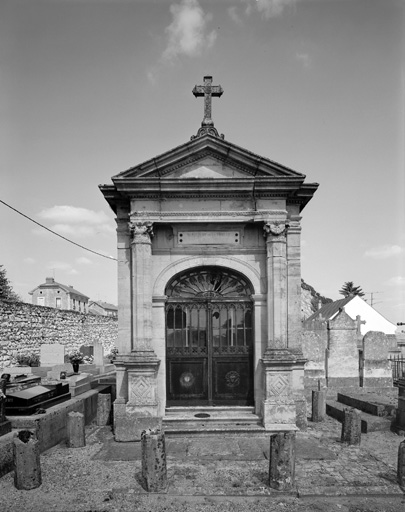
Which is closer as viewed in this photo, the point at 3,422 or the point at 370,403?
the point at 3,422

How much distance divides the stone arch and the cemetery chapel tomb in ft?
0.08

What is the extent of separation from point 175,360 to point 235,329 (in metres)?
1.66

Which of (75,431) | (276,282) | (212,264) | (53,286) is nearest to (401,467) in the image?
(276,282)

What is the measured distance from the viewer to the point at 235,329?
10.1m

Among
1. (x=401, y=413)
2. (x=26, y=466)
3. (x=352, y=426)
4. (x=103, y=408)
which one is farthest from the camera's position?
(x=103, y=408)

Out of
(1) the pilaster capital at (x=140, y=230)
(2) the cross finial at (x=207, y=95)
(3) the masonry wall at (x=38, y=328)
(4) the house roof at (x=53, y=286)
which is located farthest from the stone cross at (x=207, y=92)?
(4) the house roof at (x=53, y=286)

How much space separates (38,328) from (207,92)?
17250 millimetres

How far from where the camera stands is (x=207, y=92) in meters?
11.0

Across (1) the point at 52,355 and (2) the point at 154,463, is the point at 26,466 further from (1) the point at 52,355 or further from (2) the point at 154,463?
(1) the point at 52,355

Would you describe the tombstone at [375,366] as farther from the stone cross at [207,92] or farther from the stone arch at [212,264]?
the stone cross at [207,92]

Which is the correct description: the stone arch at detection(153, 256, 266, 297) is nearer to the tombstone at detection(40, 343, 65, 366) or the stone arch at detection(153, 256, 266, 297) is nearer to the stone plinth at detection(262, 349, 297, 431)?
the stone plinth at detection(262, 349, 297, 431)

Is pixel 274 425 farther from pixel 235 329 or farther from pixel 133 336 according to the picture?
pixel 133 336

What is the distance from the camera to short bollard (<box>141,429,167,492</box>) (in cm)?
608

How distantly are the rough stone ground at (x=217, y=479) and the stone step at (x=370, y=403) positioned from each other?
3.68 ft
